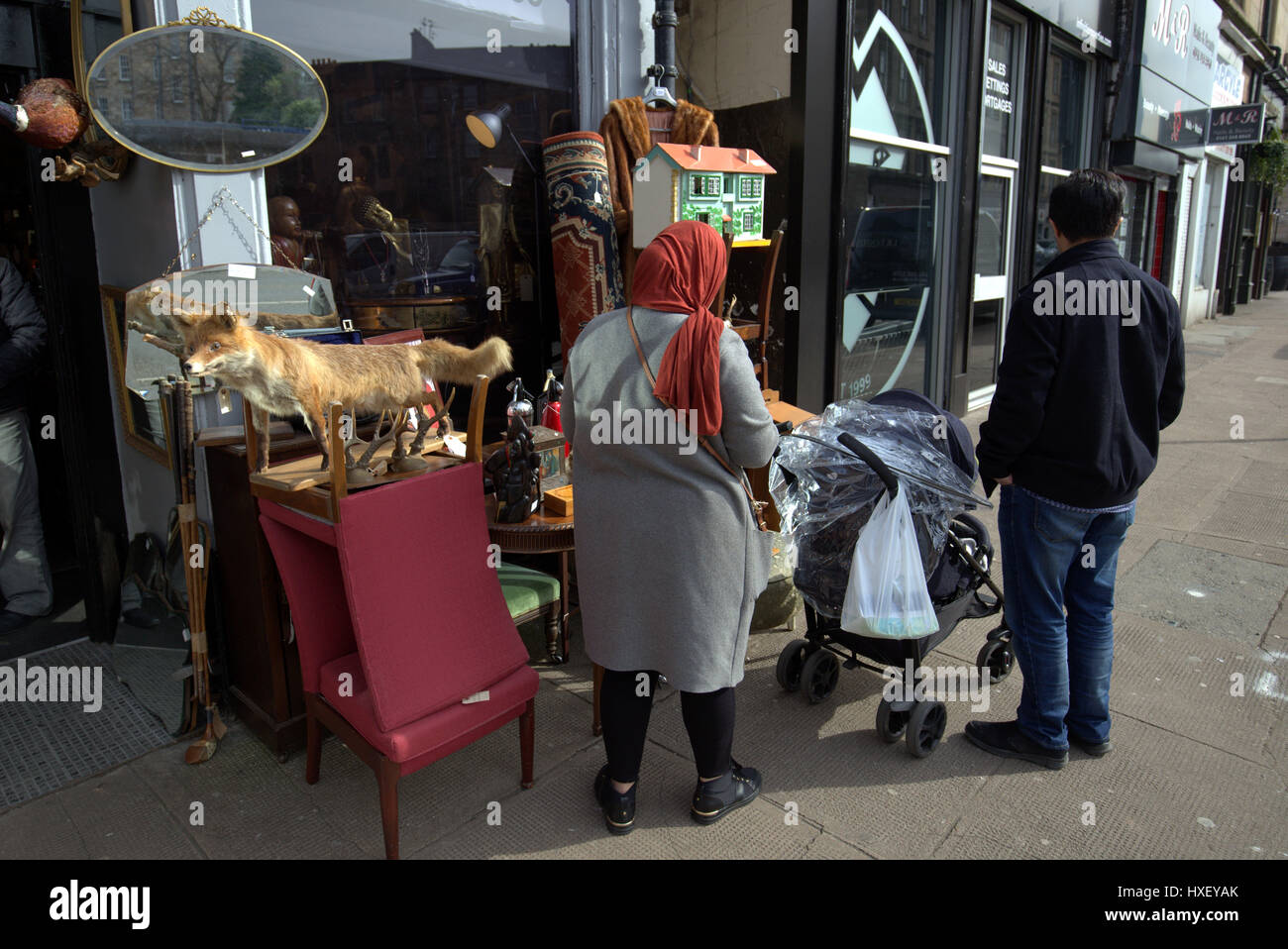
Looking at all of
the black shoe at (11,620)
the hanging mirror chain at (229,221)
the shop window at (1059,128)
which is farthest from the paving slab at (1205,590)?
the black shoe at (11,620)

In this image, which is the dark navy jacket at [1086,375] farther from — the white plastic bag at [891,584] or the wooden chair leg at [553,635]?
the wooden chair leg at [553,635]

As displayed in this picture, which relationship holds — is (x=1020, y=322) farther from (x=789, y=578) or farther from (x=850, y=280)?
(x=850, y=280)

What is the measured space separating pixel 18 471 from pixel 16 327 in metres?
0.72

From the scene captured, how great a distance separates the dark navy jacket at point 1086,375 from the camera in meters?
2.79

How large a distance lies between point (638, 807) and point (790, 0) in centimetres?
499

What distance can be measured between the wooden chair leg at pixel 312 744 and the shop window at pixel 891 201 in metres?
4.45

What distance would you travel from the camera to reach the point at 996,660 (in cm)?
379

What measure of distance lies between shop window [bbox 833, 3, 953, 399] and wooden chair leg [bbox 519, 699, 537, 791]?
404 cm

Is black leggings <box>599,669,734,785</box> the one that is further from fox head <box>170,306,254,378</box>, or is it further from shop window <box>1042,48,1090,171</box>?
shop window <box>1042,48,1090,171</box>

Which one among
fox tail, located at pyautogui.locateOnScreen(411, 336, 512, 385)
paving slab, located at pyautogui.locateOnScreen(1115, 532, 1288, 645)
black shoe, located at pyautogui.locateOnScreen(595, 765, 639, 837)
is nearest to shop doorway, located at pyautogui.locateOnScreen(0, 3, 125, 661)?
fox tail, located at pyautogui.locateOnScreen(411, 336, 512, 385)

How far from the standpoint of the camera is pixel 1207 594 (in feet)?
15.4

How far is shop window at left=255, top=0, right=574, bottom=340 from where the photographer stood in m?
3.87

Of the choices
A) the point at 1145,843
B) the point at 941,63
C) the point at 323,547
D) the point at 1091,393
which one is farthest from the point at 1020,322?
the point at 941,63

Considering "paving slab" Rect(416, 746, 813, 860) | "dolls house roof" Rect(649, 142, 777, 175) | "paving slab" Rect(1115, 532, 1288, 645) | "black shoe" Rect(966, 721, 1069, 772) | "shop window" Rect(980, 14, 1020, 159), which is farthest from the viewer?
"shop window" Rect(980, 14, 1020, 159)
